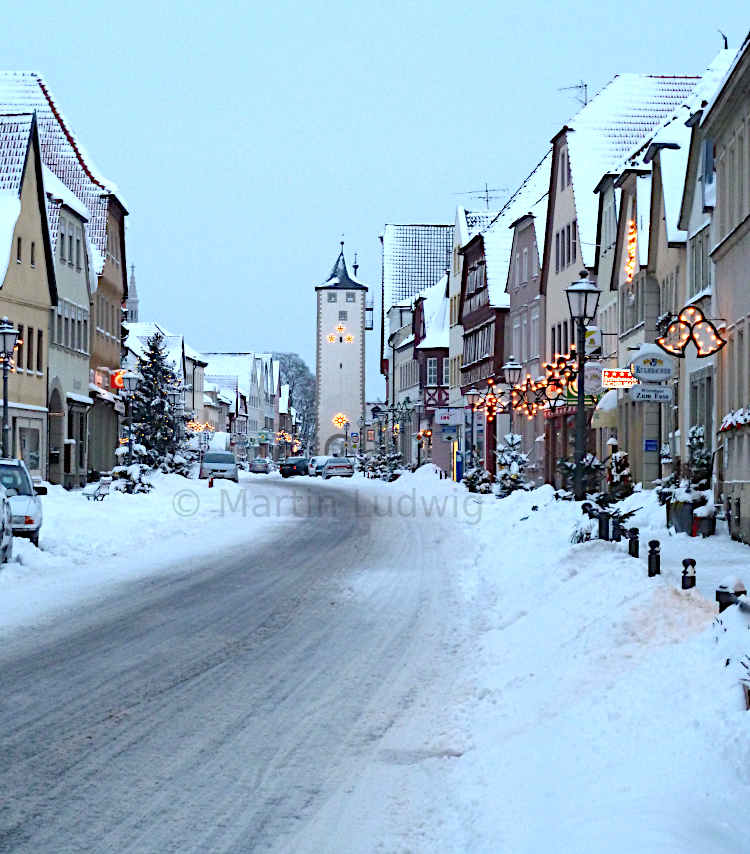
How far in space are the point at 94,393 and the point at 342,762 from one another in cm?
5364

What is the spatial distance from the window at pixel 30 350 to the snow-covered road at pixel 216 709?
31.8 m

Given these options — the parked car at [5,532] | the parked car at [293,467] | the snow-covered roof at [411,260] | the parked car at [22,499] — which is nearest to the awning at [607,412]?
the parked car at [22,499]

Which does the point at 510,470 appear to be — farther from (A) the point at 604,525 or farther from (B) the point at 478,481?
(A) the point at 604,525

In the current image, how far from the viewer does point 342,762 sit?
7941 mm

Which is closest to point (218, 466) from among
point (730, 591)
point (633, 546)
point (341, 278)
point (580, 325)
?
point (580, 325)

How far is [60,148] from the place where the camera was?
2418 inches

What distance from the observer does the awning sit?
40.6m

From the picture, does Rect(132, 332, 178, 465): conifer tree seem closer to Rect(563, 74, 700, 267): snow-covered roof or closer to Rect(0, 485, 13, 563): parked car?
Rect(563, 74, 700, 267): snow-covered roof

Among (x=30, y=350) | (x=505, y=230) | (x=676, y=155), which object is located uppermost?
(x=505, y=230)

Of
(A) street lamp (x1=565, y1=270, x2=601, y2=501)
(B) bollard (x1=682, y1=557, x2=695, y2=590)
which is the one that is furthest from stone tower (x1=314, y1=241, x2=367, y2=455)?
(B) bollard (x1=682, y1=557, x2=695, y2=590)

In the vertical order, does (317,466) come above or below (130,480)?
below

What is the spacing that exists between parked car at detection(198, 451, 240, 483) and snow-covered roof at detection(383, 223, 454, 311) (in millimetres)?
42463

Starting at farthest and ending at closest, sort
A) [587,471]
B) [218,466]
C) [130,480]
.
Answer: [218,466] < [130,480] < [587,471]

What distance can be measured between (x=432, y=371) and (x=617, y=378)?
5755 cm
